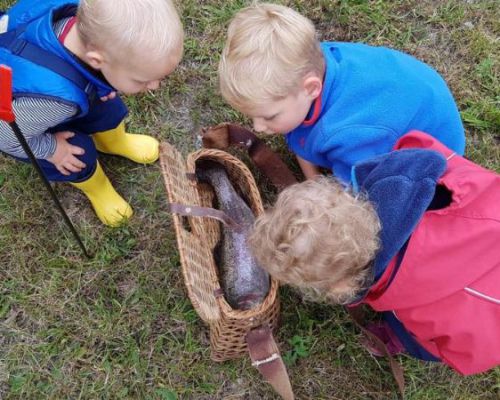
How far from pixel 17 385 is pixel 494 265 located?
1.92 meters

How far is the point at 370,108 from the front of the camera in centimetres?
198

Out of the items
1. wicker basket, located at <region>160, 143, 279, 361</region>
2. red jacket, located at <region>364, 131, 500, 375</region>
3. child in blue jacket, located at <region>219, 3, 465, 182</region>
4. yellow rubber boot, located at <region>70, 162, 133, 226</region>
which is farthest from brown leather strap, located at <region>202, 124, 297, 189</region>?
red jacket, located at <region>364, 131, 500, 375</region>

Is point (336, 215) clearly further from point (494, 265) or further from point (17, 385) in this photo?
point (17, 385)

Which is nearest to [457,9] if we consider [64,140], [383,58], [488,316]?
[383,58]

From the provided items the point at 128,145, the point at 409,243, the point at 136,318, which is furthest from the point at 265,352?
the point at 128,145

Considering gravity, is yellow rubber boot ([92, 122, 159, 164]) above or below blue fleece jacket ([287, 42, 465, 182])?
below

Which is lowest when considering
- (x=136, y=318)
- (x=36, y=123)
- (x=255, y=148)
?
(x=136, y=318)

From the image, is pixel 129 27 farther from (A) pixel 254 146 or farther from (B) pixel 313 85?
(A) pixel 254 146

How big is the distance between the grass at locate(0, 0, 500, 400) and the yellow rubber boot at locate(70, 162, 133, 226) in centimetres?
5

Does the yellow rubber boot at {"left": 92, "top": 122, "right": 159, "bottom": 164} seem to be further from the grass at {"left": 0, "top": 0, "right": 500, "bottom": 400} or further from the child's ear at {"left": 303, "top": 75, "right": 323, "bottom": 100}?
the child's ear at {"left": 303, "top": 75, "right": 323, "bottom": 100}

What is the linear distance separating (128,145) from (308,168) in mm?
847

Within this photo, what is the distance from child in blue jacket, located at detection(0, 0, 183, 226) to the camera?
1697mm

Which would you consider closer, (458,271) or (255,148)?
(458,271)

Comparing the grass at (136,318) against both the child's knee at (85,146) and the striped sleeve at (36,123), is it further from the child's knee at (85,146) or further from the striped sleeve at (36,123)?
the striped sleeve at (36,123)
